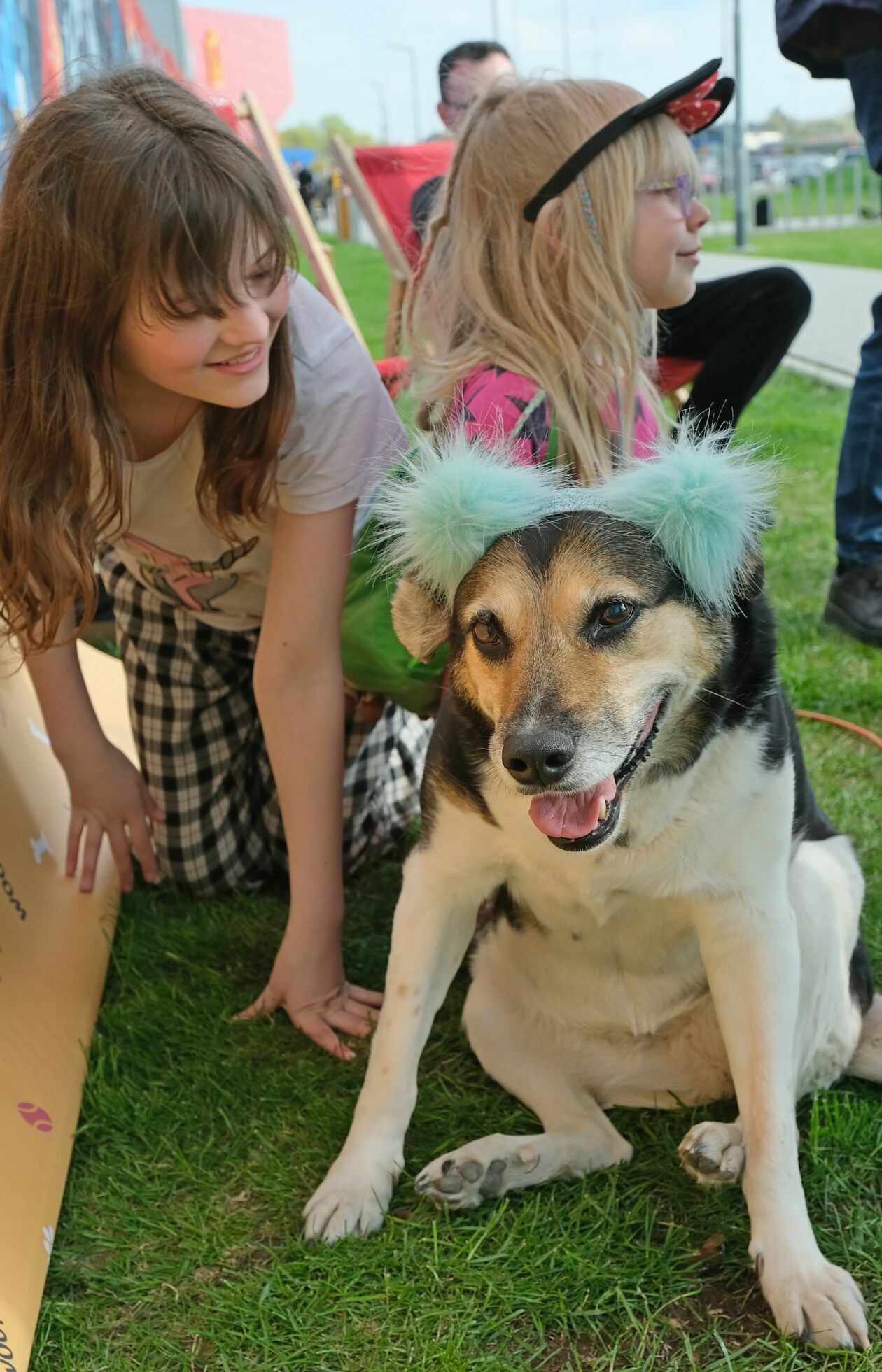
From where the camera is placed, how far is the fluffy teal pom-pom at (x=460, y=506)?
1.77m

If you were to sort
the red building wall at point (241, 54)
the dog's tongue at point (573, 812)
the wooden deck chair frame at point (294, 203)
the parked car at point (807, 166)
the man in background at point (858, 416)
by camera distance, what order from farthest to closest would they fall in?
the parked car at point (807, 166)
the red building wall at point (241, 54)
the wooden deck chair frame at point (294, 203)
the man in background at point (858, 416)
the dog's tongue at point (573, 812)

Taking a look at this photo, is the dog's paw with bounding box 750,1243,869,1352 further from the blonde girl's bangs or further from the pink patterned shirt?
the blonde girl's bangs

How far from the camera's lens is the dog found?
5.56 ft

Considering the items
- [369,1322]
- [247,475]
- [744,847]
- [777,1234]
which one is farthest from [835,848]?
[247,475]

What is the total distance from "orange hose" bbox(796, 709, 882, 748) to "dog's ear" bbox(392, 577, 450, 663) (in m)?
1.86

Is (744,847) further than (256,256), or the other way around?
(256,256)

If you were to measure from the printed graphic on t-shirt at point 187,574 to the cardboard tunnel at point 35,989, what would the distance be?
1.25 feet

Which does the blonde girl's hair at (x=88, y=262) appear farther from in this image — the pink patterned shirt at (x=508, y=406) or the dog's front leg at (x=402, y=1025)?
the dog's front leg at (x=402, y=1025)

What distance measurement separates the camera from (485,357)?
94.7 inches

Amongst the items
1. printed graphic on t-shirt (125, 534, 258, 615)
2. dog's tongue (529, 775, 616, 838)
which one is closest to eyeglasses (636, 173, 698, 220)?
printed graphic on t-shirt (125, 534, 258, 615)

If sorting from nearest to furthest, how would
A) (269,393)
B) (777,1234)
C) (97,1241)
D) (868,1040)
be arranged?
1. (777,1234)
2. (97,1241)
3. (868,1040)
4. (269,393)

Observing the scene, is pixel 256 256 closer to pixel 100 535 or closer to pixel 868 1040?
pixel 100 535

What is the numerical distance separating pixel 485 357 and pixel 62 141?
0.83 m

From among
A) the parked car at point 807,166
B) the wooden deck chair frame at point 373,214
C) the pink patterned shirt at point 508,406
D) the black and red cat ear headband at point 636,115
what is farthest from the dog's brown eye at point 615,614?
the parked car at point 807,166
